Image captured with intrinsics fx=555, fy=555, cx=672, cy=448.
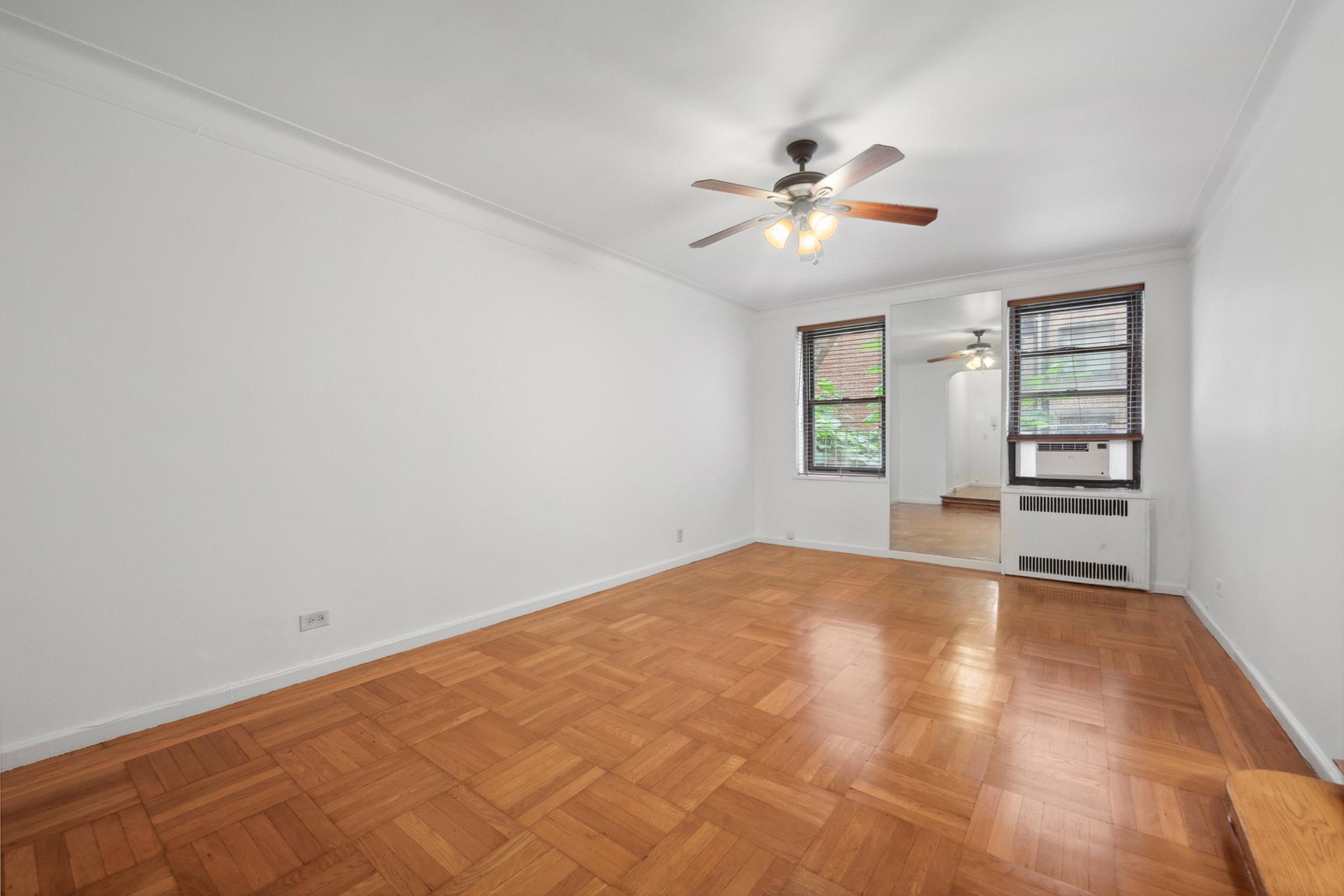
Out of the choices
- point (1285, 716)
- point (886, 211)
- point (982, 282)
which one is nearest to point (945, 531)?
point (982, 282)

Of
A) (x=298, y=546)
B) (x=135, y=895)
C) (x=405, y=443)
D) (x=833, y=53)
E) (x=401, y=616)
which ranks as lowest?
(x=135, y=895)

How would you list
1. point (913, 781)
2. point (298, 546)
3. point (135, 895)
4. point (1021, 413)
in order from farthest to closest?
point (1021, 413) → point (298, 546) → point (913, 781) → point (135, 895)

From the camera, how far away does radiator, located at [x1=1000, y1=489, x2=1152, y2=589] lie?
4.23 metres

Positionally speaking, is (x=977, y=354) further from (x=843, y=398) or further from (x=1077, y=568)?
(x=1077, y=568)

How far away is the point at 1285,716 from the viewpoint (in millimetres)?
2180

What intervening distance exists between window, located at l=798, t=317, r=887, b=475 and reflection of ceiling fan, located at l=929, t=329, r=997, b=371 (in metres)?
1.18

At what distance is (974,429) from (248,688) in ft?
30.3

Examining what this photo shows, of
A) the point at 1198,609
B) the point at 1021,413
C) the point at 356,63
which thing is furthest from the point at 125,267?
the point at 1198,609

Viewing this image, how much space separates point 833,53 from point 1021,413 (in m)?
3.77

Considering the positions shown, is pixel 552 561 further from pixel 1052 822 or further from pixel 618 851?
pixel 1052 822

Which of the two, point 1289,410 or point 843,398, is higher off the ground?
point 843,398

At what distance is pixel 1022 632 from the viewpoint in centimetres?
333

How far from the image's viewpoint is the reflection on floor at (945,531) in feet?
17.4

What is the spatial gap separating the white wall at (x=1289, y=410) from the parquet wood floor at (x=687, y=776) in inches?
12.0
